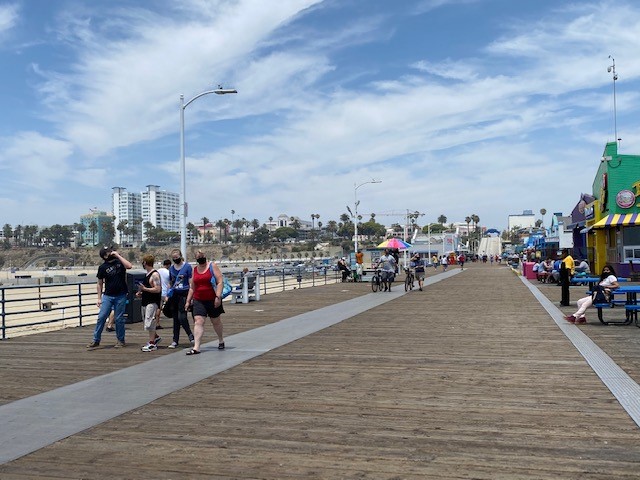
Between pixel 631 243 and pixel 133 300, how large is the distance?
27.5 metres

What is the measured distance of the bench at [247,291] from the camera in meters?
20.4

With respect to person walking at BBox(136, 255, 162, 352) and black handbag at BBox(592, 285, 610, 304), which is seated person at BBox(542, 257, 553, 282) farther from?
person walking at BBox(136, 255, 162, 352)

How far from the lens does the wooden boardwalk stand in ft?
15.5

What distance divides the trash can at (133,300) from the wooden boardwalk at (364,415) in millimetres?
3011

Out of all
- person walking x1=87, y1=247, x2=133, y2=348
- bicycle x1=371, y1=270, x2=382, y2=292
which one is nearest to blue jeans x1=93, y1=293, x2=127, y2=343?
person walking x1=87, y1=247, x2=133, y2=348

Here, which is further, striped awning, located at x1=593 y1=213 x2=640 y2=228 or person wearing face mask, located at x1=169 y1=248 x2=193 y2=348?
striped awning, located at x1=593 y1=213 x2=640 y2=228

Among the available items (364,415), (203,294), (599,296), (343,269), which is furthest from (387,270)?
(364,415)

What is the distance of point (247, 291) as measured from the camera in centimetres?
2066

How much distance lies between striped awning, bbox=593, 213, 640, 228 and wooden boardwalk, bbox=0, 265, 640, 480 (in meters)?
Answer: 21.8

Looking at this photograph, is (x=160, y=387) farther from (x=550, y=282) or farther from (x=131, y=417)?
(x=550, y=282)

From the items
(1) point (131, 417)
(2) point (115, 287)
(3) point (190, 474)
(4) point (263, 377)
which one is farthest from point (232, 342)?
(3) point (190, 474)

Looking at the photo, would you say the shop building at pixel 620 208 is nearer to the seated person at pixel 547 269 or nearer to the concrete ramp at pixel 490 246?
the seated person at pixel 547 269

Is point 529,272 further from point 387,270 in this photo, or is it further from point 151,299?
point 151,299

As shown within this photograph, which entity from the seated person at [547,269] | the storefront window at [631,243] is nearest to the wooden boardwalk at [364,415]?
the seated person at [547,269]
